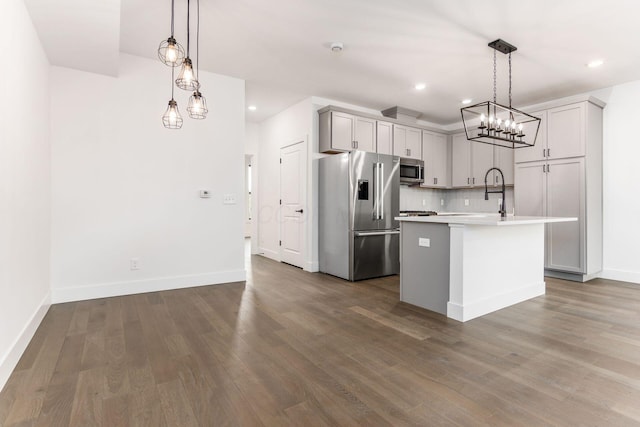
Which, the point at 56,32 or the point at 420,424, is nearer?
the point at 420,424

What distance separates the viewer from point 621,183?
455cm

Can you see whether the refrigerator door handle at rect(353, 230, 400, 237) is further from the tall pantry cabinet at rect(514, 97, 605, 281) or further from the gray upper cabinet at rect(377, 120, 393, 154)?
the tall pantry cabinet at rect(514, 97, 605, 281)

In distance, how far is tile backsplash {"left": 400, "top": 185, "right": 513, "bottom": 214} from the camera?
6199 millimetres

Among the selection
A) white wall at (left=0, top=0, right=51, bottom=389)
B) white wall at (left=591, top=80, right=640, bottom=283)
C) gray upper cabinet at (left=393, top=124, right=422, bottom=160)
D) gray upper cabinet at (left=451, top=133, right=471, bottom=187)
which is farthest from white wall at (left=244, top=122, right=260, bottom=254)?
white wall at (left=591, top=80, right=640, bottom=283)

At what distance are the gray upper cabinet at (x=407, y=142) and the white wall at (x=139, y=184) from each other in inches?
106

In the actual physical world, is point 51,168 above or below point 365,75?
below

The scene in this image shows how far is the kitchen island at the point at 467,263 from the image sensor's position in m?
2.95

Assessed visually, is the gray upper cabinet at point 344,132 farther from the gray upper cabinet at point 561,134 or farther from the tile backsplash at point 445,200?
the gray upper cabinet at point 561,134

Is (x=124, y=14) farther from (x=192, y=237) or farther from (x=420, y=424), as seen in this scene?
A: (x=420, y=424)

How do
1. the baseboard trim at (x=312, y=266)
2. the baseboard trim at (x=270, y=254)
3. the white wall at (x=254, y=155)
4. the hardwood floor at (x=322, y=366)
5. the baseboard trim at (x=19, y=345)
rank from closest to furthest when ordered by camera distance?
1. the hardwood floor at (x=322, y=366)
2. the baseboard trim at (x=19, y=345)
3. the baseboard trim at (x=312, y=266)
4. the baseboard trim at (x=270, y=254)
5. the white wall at (x=254, y=155)

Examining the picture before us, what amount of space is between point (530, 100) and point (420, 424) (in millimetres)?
5487

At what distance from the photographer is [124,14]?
294cm

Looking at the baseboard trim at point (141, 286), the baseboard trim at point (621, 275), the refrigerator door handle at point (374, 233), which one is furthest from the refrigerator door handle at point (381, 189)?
the baseboard trim at point (621, 275)

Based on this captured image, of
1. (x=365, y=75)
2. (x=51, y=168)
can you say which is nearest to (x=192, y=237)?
(x=51, y=168)
